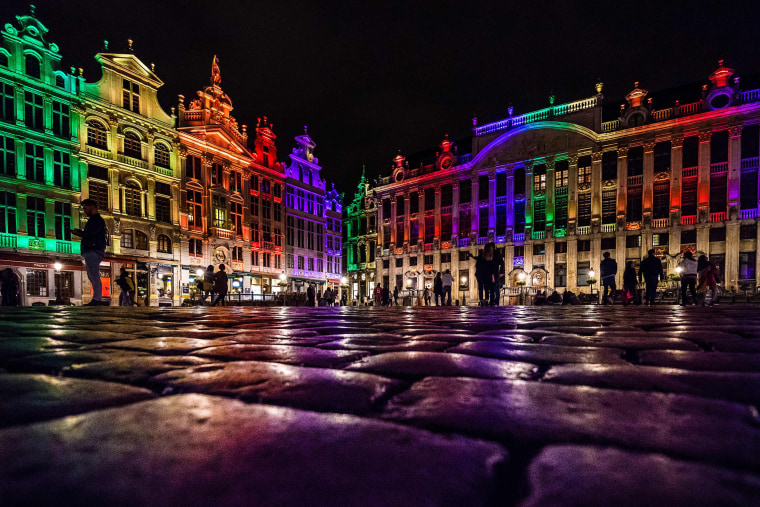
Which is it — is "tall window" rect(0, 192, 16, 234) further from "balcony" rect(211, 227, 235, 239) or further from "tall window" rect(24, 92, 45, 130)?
"balcony" rect(211, 227, 235, 239)

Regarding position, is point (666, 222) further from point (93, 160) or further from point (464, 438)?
point (93, 160)

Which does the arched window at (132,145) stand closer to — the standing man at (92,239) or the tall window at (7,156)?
the tall window at (7,156)

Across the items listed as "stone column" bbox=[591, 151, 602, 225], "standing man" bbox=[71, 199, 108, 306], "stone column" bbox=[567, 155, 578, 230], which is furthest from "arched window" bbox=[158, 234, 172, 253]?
"stone column" bbox=[591, 151, 602, 225]

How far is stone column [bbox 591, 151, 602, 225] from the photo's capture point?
32.1 m

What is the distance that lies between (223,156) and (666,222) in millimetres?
34715

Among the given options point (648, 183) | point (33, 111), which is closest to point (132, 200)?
point (33, 111)

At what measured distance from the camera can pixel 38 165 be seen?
941 inches

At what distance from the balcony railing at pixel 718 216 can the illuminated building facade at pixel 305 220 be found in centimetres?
3418

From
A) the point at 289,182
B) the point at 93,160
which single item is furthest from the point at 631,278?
the point at 289,182

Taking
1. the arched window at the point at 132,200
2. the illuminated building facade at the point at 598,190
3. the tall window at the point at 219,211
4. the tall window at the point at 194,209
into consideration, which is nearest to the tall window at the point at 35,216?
the arched window at the point at 132,200

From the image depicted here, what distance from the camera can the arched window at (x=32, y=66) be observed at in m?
23.9

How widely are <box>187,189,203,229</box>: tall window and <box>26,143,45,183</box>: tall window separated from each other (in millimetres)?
9171

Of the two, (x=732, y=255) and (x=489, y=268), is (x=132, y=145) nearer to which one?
(x=489, y=268)

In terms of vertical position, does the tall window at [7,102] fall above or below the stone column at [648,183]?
above
